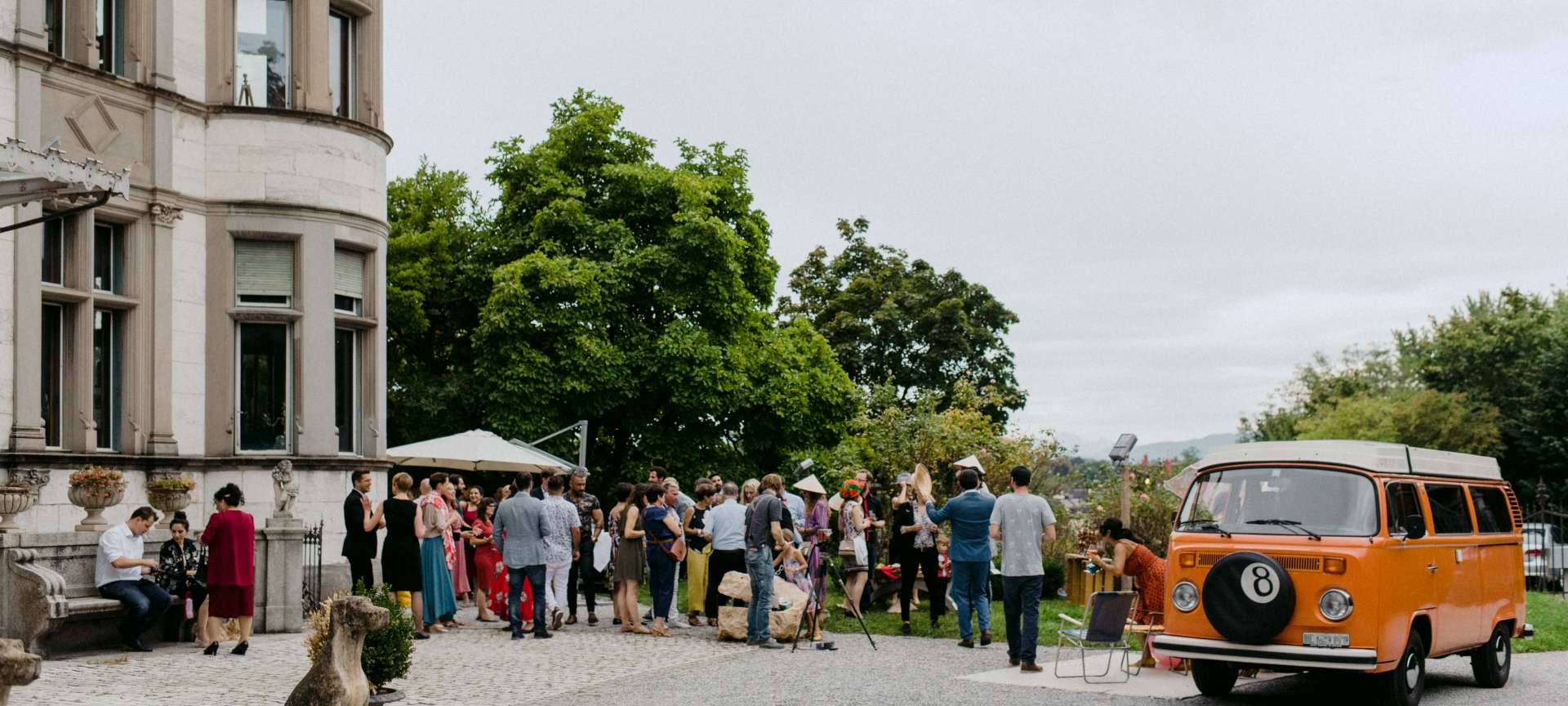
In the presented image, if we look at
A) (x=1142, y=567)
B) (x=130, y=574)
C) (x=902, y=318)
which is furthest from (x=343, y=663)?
(x=902, y=318)

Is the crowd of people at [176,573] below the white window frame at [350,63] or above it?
below

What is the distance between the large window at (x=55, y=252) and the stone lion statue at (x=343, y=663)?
9.07 meters

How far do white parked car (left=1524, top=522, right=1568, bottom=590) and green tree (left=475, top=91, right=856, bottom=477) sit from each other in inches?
639

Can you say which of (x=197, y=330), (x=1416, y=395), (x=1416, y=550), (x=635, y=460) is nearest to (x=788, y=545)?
(x=1416, y=550)

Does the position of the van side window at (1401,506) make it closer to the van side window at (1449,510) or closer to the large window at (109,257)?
the van side window at (1449,510)

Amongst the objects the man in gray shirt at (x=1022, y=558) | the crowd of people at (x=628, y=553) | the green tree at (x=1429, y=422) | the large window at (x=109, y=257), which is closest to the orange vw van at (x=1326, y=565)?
the man in gray shirt at (x=1022, y=558)

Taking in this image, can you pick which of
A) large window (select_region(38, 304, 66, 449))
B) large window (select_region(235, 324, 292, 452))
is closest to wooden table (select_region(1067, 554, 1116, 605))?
large window (select_region(235, 324, 292, 452))

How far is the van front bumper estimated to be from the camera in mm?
10773

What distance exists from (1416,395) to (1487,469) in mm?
45230

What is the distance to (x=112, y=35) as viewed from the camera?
17.5 meters

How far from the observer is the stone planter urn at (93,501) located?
14516mm

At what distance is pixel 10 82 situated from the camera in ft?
52.0

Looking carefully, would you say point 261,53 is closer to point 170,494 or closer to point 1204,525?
point 170,494

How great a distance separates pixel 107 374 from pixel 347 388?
3.16m
